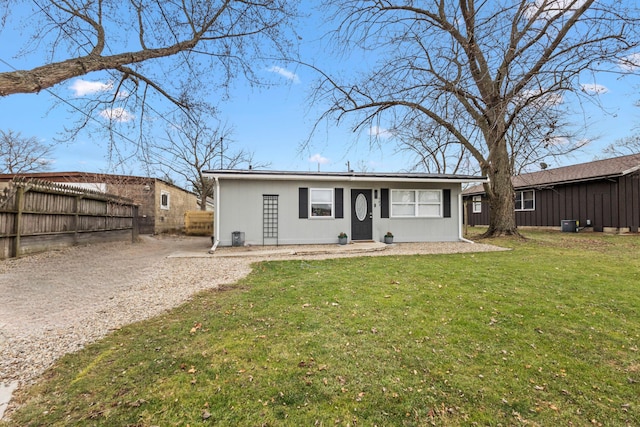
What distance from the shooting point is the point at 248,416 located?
79.0 inches

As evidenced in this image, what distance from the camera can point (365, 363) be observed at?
267 centimetres

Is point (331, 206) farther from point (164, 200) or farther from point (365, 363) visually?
point (164, 200)

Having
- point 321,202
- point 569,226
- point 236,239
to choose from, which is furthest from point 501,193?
point 236,239

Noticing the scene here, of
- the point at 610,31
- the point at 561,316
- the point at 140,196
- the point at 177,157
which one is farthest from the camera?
the point at 177,157

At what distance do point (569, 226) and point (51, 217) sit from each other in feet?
72.4

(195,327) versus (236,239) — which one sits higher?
(236,239)

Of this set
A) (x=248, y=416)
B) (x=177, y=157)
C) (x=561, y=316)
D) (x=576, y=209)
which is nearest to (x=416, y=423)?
(x=248, y=416)

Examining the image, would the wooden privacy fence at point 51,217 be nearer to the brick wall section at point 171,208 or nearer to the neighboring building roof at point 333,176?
the neighboring building roof at point 333,176

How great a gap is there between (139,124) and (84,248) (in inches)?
219

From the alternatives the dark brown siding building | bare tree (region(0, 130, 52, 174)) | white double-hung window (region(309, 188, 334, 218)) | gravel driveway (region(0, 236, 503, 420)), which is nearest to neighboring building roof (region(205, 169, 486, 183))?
white double-hung window (region(309, 188, 334, 218))

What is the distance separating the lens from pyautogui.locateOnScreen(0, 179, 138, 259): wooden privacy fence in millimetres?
7102

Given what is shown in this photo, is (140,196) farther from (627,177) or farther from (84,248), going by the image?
(627,177)

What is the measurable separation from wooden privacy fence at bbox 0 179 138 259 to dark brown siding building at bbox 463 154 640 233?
14.8m

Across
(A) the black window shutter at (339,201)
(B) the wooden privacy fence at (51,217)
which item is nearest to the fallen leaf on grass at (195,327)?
(B) the wooden privacy fence at (51,217)
